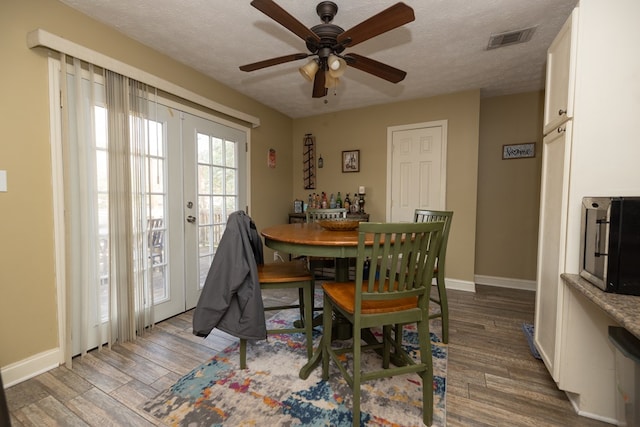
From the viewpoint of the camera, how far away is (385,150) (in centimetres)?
365

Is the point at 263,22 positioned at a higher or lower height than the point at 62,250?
higher

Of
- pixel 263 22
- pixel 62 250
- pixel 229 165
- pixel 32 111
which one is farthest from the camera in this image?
pixel 229 165

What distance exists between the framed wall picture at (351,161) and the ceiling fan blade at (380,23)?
2.25 m

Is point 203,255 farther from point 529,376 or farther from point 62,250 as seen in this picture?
point 529,376

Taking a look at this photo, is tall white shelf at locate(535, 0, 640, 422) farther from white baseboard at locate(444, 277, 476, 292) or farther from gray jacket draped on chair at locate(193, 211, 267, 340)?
white baseboard at locate(444, 277, 476, 292)

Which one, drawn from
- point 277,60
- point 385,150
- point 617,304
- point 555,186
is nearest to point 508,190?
point 385,150

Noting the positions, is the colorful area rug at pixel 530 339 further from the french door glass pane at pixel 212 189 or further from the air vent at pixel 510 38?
the french door glass pane at pixel 212 189

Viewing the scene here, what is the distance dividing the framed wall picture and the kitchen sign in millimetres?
1852

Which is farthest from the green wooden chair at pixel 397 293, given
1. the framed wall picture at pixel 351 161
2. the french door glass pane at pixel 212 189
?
the framed wall picture at pixel 351 161

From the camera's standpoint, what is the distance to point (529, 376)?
1649 mm

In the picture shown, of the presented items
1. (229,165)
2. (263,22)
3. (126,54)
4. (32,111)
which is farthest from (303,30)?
(229,165)

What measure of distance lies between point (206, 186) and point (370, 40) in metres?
2.09

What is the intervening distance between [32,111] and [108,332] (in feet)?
5.12

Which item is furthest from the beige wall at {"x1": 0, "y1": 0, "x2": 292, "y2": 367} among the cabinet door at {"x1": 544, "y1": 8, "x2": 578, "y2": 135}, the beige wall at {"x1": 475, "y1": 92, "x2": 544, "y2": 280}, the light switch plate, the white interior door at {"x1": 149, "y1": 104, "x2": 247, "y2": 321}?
the beige wall at {"x1": 475, "y1": 92, "x2": 544, "y2": 280}
